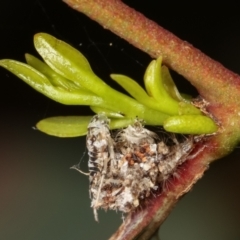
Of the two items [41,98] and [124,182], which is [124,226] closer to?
[124,182]

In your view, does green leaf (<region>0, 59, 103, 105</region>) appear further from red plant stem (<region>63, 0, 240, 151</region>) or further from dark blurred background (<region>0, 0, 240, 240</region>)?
dark blurred background (<region>0, 0, 240, 240</region>)

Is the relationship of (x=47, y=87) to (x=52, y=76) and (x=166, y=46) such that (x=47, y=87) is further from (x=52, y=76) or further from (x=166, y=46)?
(x=166, y=46)

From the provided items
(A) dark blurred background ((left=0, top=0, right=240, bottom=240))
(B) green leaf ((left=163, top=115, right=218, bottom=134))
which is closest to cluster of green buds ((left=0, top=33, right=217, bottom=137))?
(B) green leaf ((left=163, top=115, right=218, bottom=134))

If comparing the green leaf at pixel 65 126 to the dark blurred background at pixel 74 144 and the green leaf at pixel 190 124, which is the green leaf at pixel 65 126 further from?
the dark blurred background at pixel 74 144

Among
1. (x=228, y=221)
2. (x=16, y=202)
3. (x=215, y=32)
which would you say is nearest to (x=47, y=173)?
(x=16, y=202)

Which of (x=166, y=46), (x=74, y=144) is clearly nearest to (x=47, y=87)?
(x=166, y=46)
